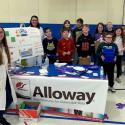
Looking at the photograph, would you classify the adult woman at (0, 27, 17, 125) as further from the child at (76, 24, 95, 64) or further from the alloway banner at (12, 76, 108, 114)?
the child at (76, 24, 95, 64)

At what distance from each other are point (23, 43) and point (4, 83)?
3.40 ft

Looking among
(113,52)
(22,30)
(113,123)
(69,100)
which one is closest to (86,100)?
(69,100)

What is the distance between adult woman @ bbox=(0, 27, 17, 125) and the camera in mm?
3465

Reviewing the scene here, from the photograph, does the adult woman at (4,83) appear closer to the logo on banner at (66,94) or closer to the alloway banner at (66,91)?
the alloway banner at (66,91)

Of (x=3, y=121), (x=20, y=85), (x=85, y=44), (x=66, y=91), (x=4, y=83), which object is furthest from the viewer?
(x=85, y=44)

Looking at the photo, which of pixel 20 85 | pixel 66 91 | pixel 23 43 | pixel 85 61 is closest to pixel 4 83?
pixel 20 85

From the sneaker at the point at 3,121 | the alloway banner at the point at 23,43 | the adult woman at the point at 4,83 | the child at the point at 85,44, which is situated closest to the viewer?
the adult woman at the point at 4,83

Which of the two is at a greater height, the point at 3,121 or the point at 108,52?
the point at 108,52

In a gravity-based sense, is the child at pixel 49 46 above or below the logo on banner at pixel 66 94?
above

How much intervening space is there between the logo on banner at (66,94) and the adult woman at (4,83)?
368 millimetres

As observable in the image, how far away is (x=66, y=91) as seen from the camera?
3.74m

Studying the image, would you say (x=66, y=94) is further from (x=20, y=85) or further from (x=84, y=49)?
(x=84, y=49)

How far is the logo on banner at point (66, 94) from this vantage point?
3738 mm

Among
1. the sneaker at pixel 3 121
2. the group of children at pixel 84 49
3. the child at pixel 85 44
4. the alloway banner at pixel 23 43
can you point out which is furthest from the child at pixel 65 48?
the sneaker at pixel 3 121
